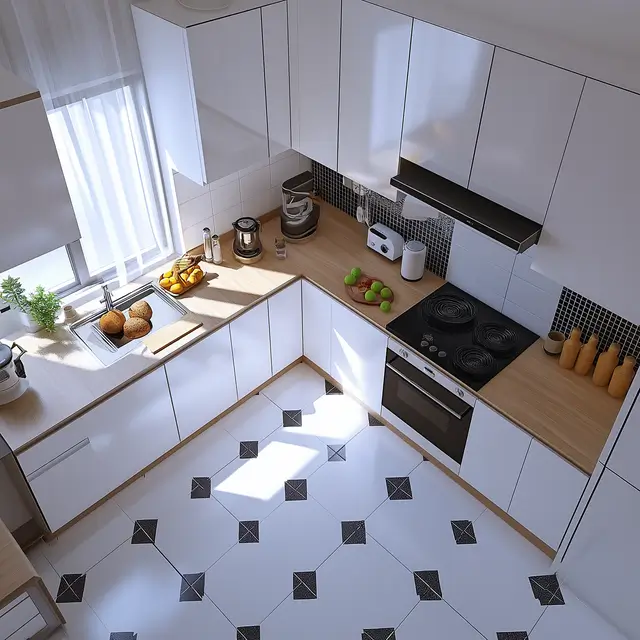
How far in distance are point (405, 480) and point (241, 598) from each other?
111 centimetres

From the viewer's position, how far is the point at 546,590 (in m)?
3.32

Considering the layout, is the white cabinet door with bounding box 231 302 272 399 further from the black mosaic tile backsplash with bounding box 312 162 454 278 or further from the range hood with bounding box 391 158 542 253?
the range hood with bounding box 391 158 542 253

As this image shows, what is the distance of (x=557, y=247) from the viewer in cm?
268

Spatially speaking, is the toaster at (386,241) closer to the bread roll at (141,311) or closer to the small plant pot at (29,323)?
the bread roll at (141,311)

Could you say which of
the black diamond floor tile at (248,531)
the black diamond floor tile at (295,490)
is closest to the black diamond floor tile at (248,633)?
the black diamond floor tile at (248,531)

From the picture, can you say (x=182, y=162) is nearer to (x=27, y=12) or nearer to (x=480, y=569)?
(x=27, y=12)

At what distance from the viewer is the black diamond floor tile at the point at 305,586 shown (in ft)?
10.9

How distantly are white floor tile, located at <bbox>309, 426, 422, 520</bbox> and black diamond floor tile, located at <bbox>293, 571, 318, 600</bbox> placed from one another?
38cm

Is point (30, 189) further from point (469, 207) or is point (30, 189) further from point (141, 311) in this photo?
point (469, 207)

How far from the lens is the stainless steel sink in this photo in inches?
→ 139

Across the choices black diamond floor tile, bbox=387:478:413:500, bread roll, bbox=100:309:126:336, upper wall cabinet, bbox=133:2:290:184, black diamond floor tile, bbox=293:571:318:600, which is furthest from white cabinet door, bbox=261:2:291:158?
black diamond floor tile, bbox=293:571:318:600

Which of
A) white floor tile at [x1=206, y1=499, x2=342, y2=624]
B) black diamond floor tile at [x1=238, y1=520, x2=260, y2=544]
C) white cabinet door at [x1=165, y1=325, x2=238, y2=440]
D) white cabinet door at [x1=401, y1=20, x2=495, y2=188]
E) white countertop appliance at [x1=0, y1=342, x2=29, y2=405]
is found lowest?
black diamond floor tile at [x1=238, y1=520, x2=260, y2=544]

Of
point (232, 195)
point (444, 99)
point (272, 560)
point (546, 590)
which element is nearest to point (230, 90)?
point (232, 195)

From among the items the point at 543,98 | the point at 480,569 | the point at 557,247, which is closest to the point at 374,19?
the point at 543,98
